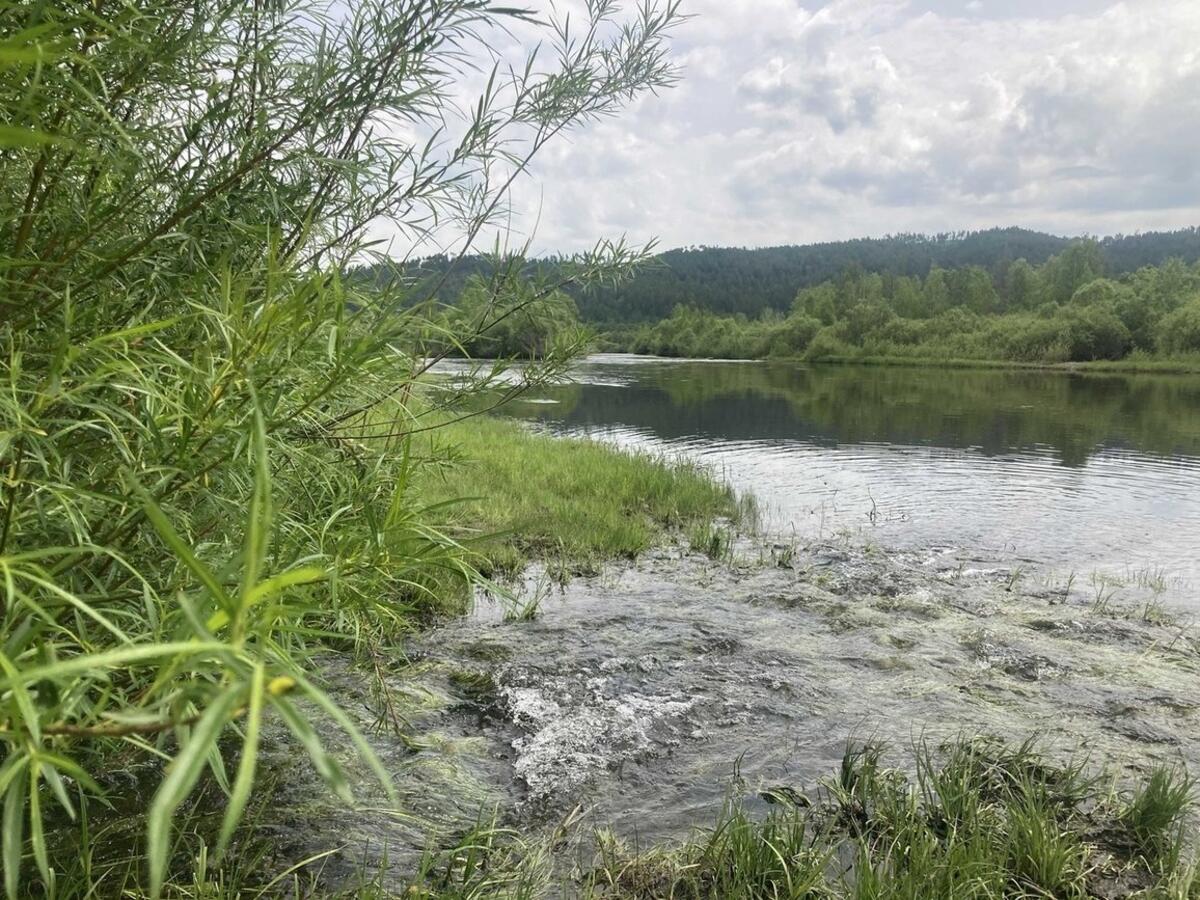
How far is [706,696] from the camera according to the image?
592 centimetres

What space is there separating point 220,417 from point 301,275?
43.5 inches

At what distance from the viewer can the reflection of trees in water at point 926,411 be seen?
78.9 feet

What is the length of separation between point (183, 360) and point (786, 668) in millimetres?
5882

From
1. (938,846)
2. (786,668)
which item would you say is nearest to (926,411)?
(786,668)

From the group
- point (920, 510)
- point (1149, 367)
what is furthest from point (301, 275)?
point (1149, 367)

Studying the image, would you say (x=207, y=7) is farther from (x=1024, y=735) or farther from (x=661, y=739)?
(x=1024, y=735)

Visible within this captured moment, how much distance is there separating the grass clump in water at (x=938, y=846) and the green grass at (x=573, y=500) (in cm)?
479

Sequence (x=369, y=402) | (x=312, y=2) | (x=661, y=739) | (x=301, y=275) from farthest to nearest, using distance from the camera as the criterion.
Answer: (x=661, y=739), (x=312, y=2), (x=369, y=402), (x=301, y=275)

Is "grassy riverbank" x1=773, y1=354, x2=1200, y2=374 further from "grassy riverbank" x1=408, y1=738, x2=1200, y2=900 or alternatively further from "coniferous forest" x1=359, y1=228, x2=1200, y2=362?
"grassy riverbank" x1=408, y1=738, x2=1200, y2=900

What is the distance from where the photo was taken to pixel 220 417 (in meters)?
1.93

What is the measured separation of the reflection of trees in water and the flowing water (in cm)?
848

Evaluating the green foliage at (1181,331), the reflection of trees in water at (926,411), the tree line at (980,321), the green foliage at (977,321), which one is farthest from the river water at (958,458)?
the tree line at (980,321)

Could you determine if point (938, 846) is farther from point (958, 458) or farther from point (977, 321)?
point (977, 321)

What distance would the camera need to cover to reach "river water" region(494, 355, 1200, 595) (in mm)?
12109
